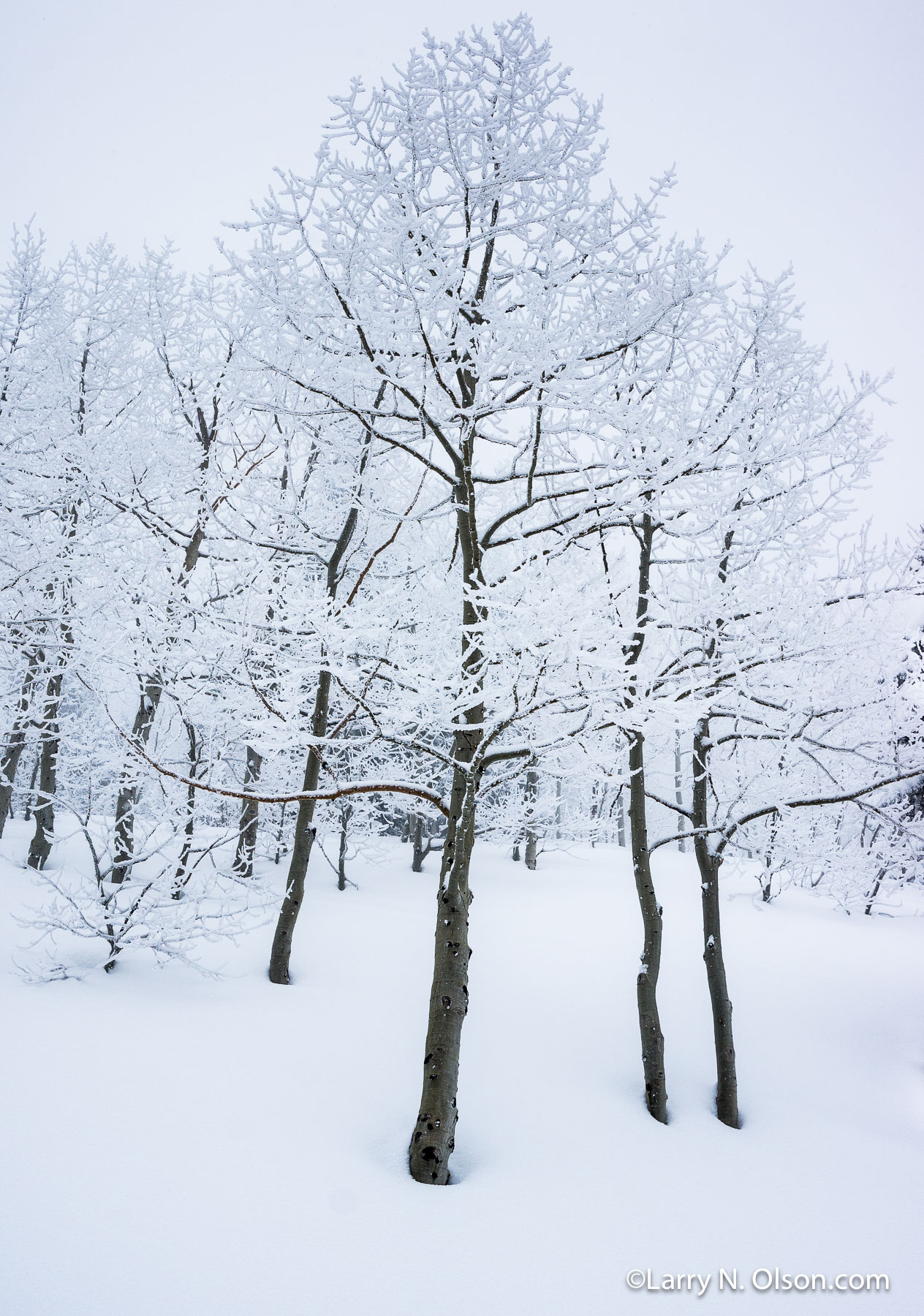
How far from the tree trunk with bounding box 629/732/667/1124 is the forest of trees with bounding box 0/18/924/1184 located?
32 millimetres

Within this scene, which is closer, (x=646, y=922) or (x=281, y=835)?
(x=646, y=922)

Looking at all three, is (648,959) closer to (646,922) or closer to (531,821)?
(646,922)

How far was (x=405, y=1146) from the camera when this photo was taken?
3.88 metres

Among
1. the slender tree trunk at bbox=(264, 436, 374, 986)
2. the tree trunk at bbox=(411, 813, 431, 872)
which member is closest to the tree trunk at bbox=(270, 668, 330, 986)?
the slender tree trunk at bbox=(264, 436, 374, 986)

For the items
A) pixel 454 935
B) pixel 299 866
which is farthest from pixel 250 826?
pixel 454 935

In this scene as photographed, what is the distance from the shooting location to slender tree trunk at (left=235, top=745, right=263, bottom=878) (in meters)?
8.62

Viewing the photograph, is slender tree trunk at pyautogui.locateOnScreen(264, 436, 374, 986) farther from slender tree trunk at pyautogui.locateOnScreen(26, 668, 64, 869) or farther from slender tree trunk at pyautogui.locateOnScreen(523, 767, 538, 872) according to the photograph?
slender tree trunk at pyautogui.locateOnScreen(523, 767, 538, 872)

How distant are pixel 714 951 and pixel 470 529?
446 centimetres

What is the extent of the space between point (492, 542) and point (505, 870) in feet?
40.9

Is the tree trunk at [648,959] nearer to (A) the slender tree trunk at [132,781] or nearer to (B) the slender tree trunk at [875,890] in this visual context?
(A) the slender tree trunk at [132,781]

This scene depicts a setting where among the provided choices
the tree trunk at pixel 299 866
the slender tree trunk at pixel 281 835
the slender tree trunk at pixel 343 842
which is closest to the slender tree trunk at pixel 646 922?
the tree trunk at pixel 299 866

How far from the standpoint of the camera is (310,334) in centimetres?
434

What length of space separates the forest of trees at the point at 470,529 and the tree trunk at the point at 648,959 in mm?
32

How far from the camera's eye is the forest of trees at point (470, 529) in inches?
148
